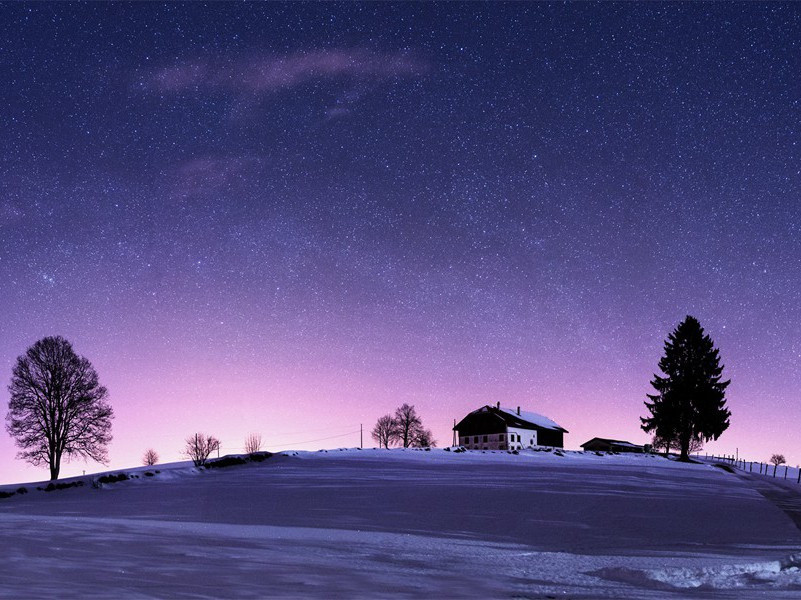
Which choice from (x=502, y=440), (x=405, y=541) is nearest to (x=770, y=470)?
(x=502, y=440)

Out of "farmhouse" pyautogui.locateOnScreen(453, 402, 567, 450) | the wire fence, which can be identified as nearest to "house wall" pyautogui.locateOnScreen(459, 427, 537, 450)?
"farmhouse" pyautogui.locateOnScreen(453, 402, 567, 450)

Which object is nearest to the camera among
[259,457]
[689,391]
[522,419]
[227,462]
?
[227,462]

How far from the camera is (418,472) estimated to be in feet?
109

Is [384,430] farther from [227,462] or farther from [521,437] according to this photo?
[227,462]

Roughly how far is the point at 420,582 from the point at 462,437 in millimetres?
93311

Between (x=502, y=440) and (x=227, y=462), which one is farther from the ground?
(x=227, y=462)

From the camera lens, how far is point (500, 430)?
96062mm

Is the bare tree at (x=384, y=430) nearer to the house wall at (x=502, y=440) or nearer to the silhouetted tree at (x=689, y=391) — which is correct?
the house wall at (x=502, y=440)

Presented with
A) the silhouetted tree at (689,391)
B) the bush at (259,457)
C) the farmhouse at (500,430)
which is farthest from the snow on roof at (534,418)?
the bush at (259,457)

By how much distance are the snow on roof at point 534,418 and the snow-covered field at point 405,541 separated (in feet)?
247

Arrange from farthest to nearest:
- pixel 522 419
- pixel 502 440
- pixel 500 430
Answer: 1. pixel 522 419
2. pixel 500 430
3. pixel 502 440

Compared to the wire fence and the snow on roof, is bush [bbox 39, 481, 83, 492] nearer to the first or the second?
the wire fence

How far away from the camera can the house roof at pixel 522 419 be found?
98125 millimetres

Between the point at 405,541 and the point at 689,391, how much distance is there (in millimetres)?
53745
